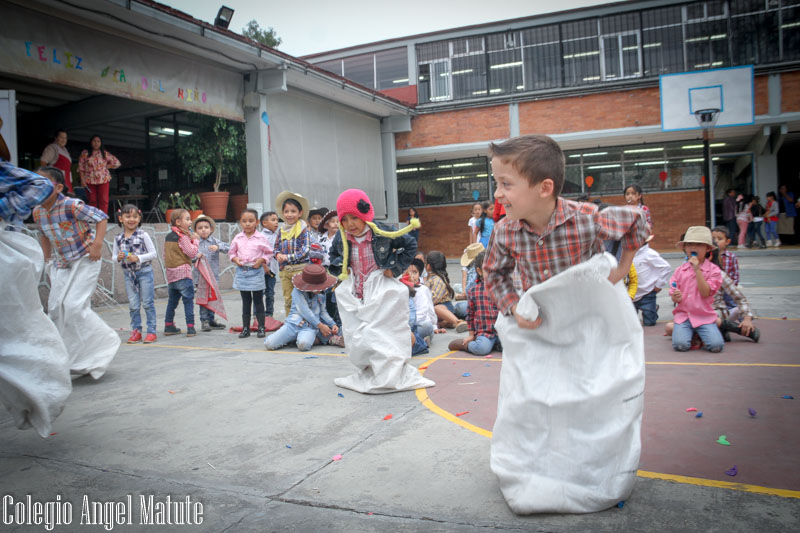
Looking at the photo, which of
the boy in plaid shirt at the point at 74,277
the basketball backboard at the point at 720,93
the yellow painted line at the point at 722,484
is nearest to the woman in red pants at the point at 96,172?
the boy in plaid shirt at the point at 74,277

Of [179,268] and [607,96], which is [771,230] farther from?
[179,268]

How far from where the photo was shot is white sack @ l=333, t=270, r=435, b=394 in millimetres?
4617

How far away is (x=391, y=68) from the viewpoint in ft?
75.7

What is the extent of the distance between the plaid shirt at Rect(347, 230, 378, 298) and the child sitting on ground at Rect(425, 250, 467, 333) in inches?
120

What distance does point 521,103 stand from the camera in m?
20.1

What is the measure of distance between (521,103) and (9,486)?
19.4 metres

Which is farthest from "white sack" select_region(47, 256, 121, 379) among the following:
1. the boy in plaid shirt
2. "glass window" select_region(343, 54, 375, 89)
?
"glass window" select_region(343, 54, 375, 89)

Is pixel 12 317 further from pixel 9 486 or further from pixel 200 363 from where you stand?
pixel 200 363

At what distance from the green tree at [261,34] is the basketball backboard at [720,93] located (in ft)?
63.1

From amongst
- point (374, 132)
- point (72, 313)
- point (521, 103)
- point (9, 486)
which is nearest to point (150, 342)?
point (72, 313)

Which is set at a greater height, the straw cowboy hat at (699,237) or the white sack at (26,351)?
the straw cowboy hat at (699,237)

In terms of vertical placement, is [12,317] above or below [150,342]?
above

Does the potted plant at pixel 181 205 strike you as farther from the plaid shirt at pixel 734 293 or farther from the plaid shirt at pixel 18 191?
the plaid shirt at pixel 734 293

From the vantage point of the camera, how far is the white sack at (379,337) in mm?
4617
